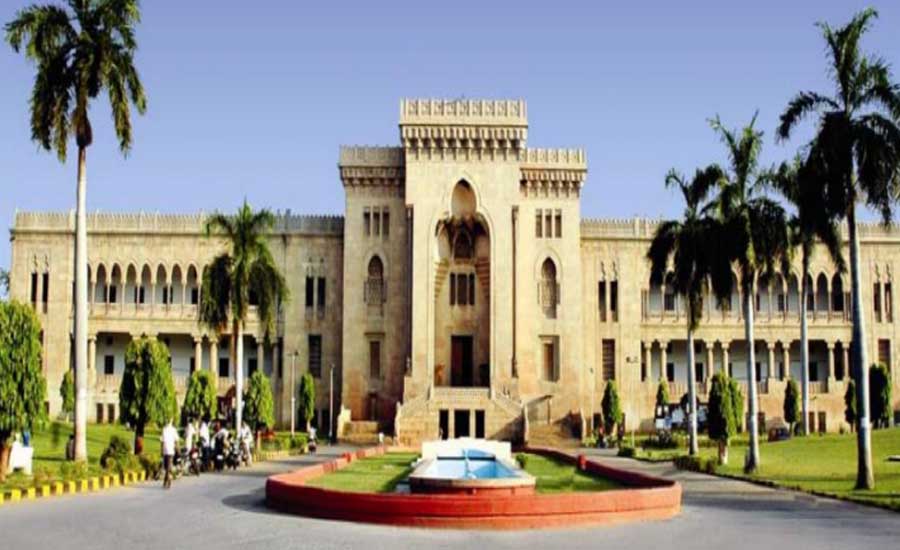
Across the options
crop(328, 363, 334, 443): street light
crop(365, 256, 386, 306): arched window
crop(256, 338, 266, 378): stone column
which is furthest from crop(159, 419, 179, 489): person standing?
crop(365, 256, 386, 306): arched window

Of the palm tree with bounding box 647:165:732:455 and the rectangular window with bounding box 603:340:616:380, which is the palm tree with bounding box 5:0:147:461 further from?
the rectangular window with bounding box 603:340:616:380

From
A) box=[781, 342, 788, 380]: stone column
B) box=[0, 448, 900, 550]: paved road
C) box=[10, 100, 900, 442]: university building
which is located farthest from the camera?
box=[781, 342, 788, 380]: stone column

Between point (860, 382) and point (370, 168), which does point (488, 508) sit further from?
point (370, 168)

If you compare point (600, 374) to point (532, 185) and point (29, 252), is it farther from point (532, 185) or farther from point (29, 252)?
point (29, 252)

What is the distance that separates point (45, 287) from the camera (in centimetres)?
6306

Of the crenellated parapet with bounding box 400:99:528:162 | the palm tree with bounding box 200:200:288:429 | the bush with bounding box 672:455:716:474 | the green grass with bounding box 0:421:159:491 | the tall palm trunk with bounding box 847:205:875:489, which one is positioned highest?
the crenellated parapet with bounding box 400:99:528:162

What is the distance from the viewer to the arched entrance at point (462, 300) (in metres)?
62.1

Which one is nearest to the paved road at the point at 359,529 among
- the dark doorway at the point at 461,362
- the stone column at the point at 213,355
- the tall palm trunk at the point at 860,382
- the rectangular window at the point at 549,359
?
the tall palm trunk at the point at 860,382

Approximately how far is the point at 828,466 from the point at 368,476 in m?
14.4

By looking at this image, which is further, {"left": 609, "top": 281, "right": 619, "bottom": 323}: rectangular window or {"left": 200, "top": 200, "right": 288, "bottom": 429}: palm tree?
{"left": 609, "top": 281, "right": 619, "bottom": 323}: rectangular window

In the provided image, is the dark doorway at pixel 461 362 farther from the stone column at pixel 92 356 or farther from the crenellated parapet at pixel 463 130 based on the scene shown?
the stone column at pixel 92 356

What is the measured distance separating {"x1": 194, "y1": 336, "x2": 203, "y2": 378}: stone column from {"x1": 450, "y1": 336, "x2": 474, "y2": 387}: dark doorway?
46.9ft

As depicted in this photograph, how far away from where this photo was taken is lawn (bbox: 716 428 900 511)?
1029 inches

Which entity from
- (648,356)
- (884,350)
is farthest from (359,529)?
(884,350)
